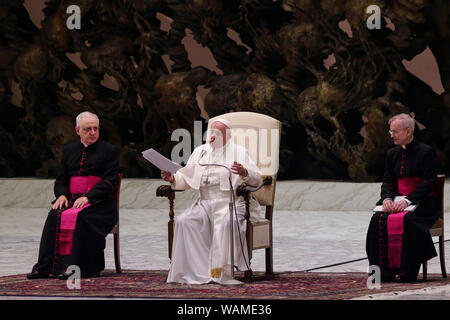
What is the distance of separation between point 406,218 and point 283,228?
4454 mm

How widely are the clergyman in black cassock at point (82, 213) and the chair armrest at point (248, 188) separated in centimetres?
122

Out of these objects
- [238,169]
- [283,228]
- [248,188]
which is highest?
[238,169]

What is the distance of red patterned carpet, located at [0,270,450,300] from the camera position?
6621 mm

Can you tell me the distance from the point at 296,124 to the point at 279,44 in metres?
1.22

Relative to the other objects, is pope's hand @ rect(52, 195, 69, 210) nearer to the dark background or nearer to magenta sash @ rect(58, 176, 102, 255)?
magenta sash @ rect(58, 176, 102, 255)

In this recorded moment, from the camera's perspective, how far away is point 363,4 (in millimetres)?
13750

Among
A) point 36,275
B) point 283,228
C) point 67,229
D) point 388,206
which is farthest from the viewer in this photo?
point 283,228

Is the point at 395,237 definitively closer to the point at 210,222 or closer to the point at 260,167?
the point at 260,167

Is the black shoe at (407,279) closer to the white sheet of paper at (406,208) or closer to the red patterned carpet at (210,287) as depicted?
the red patterned carpet at (210,287)

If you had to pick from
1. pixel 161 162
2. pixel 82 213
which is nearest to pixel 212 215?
pixel 161 162

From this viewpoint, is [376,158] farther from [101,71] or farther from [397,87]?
[101,71]

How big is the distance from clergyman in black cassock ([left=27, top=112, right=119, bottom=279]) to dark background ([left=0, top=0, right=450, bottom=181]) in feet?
21.2

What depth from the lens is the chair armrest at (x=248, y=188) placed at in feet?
24.2

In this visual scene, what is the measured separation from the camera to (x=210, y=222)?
7.67 metres
